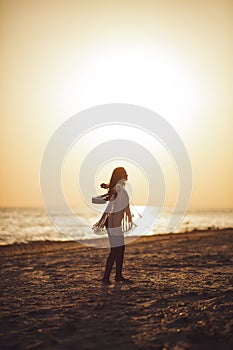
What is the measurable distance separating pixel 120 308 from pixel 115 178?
294 centimetres

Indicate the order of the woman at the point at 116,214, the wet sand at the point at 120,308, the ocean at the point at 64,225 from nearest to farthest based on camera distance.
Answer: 1. the wet sand at the point at 120,308
2. the woman at the point at 116,214
3. the ocean at the point at 64,225

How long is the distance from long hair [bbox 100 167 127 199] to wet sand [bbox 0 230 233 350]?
76.0 inches

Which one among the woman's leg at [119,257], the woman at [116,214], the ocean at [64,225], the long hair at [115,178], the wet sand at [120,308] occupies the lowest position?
the ocean at [64,225]

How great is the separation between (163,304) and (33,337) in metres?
2.45

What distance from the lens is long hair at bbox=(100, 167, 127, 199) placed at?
833 cm

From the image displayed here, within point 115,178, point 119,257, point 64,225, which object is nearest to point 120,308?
point 119,257

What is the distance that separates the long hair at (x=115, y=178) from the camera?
833 cm

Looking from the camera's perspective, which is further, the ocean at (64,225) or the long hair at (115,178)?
the ocean at (64,225)

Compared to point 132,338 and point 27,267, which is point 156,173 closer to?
point 27,267

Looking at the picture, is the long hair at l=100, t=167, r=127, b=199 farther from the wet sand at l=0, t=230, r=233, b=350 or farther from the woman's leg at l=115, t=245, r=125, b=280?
the wet sand at l=0, t=230, r=233, b=350

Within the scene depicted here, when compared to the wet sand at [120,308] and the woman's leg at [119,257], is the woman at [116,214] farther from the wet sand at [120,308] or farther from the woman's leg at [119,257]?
the wet sand at [120,308]

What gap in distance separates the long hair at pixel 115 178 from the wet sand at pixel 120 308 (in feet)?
6.33

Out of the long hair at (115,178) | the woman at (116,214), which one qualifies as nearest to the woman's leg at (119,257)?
the woman at (116,214)

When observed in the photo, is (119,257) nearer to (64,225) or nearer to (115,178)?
(115,178)
